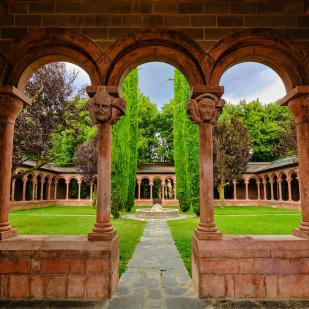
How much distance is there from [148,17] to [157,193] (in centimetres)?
2934

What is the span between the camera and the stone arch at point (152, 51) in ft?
13.5

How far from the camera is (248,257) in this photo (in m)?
3.64

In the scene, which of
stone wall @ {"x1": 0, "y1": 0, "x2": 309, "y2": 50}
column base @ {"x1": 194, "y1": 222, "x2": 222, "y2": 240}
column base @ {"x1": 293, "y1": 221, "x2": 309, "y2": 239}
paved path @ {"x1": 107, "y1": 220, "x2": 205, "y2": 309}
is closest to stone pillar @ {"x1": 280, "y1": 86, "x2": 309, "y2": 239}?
column base @ {"x1": 293, "y1": 221, "x2": 309, "y2": 239}

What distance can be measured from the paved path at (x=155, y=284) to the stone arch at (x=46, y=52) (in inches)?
126

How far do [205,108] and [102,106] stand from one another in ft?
5.18

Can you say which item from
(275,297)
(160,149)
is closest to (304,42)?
(275,297)

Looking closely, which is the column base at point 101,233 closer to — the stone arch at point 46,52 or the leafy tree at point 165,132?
the stone arch at point 46,52

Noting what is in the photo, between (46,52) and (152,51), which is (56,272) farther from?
(152,51)

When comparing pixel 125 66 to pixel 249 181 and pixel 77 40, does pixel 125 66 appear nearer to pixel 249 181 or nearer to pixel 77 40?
pixel 77 40

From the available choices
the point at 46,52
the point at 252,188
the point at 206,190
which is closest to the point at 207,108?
the point at 206,190

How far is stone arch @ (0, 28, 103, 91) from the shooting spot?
13.4 feet

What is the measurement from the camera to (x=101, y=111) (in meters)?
4.02

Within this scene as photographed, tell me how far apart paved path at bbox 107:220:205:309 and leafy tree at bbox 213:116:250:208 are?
608 inches

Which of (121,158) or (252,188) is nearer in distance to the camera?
(121,158)
